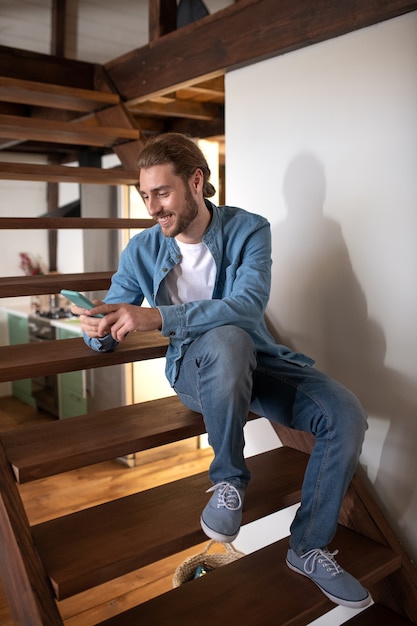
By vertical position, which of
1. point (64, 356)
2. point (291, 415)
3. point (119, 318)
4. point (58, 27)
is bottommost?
point (291, 415)

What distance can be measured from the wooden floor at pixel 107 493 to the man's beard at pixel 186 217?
160 cm

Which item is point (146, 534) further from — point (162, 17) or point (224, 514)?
point (162, 17)

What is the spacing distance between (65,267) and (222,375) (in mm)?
4267

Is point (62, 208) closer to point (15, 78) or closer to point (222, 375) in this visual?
point (15, 78)

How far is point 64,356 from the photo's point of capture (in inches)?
64.6

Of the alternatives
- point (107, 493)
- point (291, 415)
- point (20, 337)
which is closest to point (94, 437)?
point (291, 415)

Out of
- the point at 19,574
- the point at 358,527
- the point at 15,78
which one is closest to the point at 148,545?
the point at 19,574

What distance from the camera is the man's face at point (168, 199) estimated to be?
65.8 inches

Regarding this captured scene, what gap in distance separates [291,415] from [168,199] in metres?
0.70

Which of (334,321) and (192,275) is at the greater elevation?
(192,275)

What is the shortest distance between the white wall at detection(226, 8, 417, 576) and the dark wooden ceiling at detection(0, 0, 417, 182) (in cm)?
8

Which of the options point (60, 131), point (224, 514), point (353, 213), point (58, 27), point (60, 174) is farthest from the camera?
point (58, 27)

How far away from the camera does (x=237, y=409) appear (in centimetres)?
142

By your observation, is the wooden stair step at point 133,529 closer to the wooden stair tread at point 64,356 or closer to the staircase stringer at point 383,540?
the staircase stringer at point 383,540
